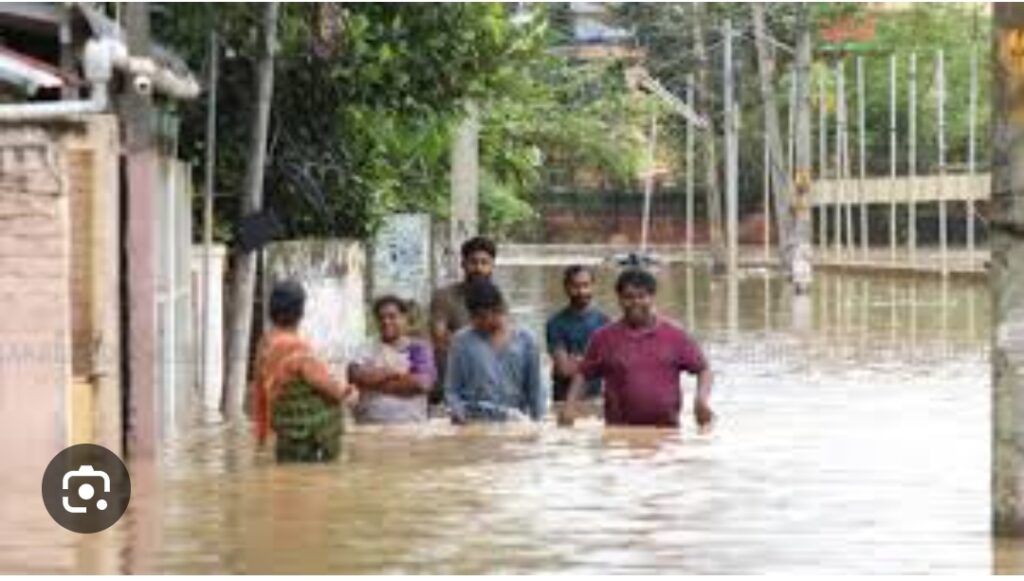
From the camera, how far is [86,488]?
498 inches

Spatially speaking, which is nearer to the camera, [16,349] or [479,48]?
[16,349]

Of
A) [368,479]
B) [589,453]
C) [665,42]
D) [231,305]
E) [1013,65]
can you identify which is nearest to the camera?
[1013,65]

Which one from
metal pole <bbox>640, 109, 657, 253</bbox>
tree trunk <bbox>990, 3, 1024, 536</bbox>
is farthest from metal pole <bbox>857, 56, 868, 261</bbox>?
tree trunk <bbox>990, 3, 1024, 536</bbox>

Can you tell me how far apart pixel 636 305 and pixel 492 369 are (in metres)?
1.05

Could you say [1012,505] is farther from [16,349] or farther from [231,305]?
[231,305]

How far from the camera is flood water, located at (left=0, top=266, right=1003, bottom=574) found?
34.1 ft

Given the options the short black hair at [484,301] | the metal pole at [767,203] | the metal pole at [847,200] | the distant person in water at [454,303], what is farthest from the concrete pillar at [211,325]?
the metal pole at [767,203]

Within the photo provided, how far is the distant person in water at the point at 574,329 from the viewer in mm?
16078

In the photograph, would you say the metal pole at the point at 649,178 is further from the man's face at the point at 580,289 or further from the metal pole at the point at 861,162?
the man's face at the point at 580,289

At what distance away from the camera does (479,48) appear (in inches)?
832

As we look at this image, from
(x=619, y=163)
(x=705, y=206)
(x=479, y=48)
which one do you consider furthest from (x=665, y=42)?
(x=479, y=48)

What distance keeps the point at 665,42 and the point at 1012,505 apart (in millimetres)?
57792

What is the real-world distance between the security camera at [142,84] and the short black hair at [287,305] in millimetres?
1976

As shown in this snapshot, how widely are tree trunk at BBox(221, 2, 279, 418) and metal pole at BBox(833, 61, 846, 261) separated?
42339 mm
